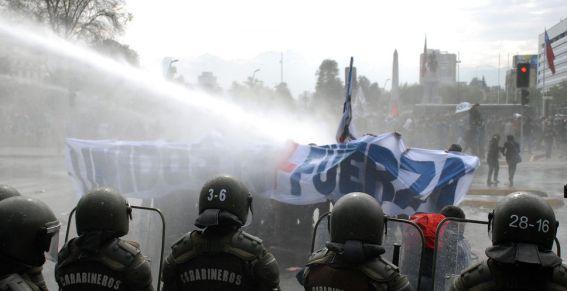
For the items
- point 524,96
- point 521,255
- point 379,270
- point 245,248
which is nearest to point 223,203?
point 245,248

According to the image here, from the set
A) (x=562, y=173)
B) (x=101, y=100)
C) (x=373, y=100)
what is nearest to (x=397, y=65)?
(x=373, y=100)

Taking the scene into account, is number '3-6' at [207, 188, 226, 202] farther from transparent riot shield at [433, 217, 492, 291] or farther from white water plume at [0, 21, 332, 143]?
white water plume at [0, 21, 332, 143]

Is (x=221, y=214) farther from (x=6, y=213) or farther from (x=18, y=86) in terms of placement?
(x=18, y=86)

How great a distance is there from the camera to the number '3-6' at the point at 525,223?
2775 millimetres

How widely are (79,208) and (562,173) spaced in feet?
59.6

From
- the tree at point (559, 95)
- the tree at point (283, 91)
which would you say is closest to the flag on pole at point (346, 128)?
the tree at point (283, 91)

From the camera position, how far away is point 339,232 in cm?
318

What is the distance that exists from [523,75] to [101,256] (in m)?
18.2

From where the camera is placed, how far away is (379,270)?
119 inches

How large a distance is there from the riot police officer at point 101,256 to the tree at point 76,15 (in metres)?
27.6

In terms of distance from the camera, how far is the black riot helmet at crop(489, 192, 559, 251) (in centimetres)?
278

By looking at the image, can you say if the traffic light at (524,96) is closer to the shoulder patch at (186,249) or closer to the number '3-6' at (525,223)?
the number '3-6' at (525,223)

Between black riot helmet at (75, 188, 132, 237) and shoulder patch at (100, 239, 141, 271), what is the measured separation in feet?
0.37

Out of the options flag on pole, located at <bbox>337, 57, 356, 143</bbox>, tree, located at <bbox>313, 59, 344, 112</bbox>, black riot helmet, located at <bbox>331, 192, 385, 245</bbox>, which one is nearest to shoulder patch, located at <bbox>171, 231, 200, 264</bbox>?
black riot helmet, located at <bbox>331, 192, 385, 245</bbox>
